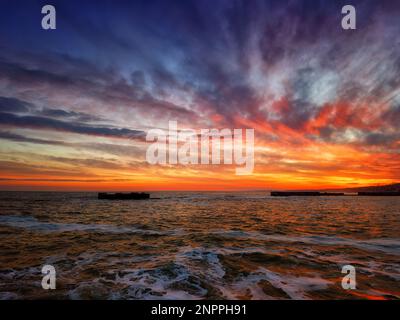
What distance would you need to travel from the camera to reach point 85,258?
1273cm

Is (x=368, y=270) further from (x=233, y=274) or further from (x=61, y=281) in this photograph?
(x=61, y=281)

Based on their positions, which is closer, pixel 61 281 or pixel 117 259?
pixel 61 281

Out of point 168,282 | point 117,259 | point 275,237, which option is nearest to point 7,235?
point 117,259

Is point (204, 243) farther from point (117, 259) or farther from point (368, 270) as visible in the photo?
point (368, 270)

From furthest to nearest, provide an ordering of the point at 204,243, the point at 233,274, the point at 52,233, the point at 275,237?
the point at 52,233
the point at 275,237
the point at 204,243
the point at 233,274
